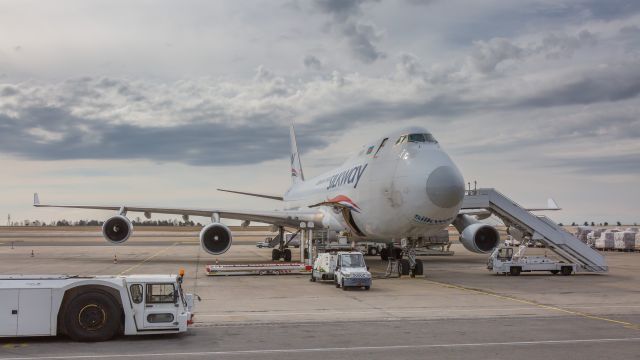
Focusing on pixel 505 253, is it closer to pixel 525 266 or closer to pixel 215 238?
pixel 525 266

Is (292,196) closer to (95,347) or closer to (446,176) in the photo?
(446,176)

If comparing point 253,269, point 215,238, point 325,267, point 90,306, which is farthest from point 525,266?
point 90,306

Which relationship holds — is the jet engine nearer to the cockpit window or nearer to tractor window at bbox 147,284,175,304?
the cockpit window

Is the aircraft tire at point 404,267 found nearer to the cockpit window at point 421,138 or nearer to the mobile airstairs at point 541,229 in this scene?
the mobile airstairs at point 541,229

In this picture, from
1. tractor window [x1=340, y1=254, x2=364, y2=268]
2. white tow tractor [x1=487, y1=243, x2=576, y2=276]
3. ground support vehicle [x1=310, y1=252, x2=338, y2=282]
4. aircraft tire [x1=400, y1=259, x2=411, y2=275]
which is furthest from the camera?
white tow tractor [x1=487, y1=243, x2=576, y2=276]

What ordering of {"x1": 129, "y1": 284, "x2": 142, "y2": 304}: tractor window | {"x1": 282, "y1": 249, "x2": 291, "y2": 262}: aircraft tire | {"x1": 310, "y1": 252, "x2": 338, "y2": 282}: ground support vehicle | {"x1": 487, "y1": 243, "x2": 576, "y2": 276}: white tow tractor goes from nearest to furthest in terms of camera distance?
1. {"x1": 129, "y1": 284, "x2": 142, "y2": 304}: tractor window
2. {"x1": 310, "y1": 252, "x2": 338, "y2": 282}: ground support vehicle
3. {"x1": 487, "y1": 243, "x2": 576, "y2": 276}: white tow tractor
4. {"x1": 282, "y1": 249, "x2": 291, "y2": 262}: aircraft tire

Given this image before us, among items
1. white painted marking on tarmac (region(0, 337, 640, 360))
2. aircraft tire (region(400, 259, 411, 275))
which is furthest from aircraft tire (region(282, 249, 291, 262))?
white painted marking on tarmac (region(0, 337, 640, 360))

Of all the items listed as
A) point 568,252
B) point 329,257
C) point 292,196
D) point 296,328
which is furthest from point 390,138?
point 292,196

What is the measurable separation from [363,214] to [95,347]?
19.0 meters

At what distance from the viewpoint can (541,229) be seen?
34375 millimetres

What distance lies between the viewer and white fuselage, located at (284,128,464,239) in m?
26.7

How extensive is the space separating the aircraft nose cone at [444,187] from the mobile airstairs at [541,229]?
7.93 metres

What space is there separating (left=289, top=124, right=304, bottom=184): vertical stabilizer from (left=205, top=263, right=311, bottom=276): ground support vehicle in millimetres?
26902

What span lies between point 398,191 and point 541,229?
404 inches
